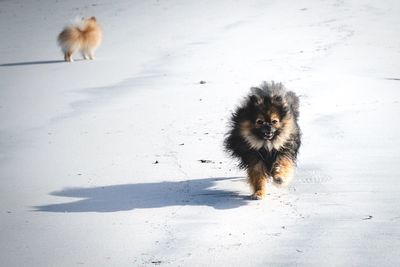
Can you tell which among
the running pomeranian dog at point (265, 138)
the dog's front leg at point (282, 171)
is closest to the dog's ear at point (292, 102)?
the running pomeranian dog at point (265, 138)

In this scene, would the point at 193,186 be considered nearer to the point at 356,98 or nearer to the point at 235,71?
the point at 356,98

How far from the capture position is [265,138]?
503cm

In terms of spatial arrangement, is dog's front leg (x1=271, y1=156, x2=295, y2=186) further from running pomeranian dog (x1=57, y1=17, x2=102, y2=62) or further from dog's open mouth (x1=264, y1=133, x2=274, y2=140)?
running pomeranian dog (x1=57, y1=17, x2=102, y2=62)

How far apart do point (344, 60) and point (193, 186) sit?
260 inches

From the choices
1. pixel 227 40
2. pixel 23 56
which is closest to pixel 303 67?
pixel 227 40

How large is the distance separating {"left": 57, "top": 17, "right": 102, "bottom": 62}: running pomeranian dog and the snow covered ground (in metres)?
0.42

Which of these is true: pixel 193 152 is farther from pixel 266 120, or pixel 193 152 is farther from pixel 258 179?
pixel 266 120

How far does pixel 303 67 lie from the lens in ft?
34.7

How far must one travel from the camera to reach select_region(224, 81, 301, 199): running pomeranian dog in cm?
505

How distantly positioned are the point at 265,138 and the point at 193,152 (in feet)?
5.34

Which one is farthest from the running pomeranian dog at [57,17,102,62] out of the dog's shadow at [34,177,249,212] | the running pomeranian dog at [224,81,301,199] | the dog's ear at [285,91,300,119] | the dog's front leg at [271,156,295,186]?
the dog's front leg at [271,156,295,186]

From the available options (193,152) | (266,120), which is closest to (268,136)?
(266,120)

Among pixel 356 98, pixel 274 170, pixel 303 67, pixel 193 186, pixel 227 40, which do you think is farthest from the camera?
pixel 227 40

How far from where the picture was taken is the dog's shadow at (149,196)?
4.98 metres
